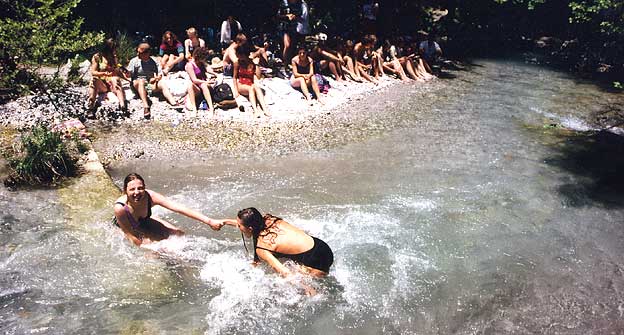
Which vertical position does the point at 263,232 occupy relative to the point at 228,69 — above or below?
below

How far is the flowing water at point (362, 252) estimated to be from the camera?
4.59 meters

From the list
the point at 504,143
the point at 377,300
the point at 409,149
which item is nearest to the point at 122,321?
the point at 377,300

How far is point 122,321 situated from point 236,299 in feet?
3.74

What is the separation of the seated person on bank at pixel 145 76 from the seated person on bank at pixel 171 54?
593 mm

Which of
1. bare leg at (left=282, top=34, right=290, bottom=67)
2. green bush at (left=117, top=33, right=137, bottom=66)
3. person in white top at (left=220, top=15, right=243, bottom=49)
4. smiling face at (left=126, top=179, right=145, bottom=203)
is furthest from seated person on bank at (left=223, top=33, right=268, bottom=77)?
smiling face at (left=126, top=179, right=145, bottom=203)

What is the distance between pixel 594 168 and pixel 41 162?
9383 millimetres

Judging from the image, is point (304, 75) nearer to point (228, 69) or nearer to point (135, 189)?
point (228, 69)

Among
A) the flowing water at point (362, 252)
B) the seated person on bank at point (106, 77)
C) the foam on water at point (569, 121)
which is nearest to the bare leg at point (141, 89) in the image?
the seated person on bank at point (106, 77)

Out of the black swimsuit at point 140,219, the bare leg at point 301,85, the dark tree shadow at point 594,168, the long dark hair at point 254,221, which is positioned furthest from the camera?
the bare leg at point 301,85

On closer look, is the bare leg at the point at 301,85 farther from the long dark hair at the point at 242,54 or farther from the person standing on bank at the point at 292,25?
the long dark hair at the point at 242,54

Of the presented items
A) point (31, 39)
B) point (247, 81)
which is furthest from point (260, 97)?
point (31, 39)

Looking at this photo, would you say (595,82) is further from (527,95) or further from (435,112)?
(435,112)

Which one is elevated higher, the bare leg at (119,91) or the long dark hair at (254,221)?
the bare leg at (119,91)

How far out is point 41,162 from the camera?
6.62 meters
